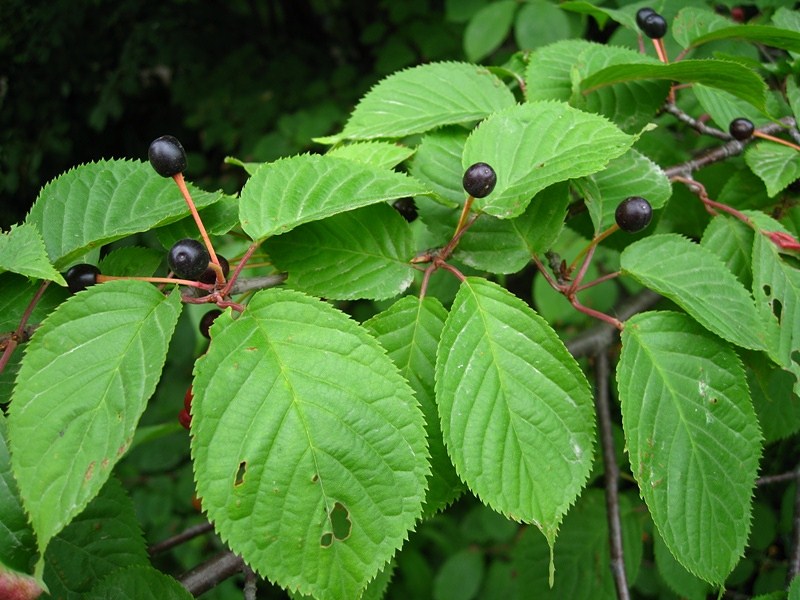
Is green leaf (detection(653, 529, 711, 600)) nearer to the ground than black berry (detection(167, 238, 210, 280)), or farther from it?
nearer to the ground

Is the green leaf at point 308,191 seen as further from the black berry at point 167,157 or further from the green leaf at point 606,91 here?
the green leaf at point 606,91

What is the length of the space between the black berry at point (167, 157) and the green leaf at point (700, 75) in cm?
71

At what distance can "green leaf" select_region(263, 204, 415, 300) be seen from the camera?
0.99 m

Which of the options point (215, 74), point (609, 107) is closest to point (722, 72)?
point (609, 107)

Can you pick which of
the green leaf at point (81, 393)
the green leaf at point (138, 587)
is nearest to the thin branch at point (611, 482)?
the green leaf at point (138, 587)

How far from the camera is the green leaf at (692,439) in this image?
0.91 metres

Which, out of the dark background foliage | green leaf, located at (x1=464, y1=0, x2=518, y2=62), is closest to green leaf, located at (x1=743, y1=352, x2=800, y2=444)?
green leaf, located at (x1=464, y1=0, x2=518, y2=62)

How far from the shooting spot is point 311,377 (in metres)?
0.79

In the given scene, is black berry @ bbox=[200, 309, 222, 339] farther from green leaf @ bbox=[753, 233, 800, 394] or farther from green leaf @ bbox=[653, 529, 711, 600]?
green leaf @ bbox=[653, 529, 711, 600]

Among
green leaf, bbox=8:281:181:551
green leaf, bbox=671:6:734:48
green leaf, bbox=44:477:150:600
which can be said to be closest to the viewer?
green leaf, bbox=8:281:181:551

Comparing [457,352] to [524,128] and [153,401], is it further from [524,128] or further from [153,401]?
[153,401]

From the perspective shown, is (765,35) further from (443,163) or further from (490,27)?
(490,27)

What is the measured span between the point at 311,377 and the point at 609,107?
829mm

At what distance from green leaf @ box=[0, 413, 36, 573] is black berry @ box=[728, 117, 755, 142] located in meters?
1.35
